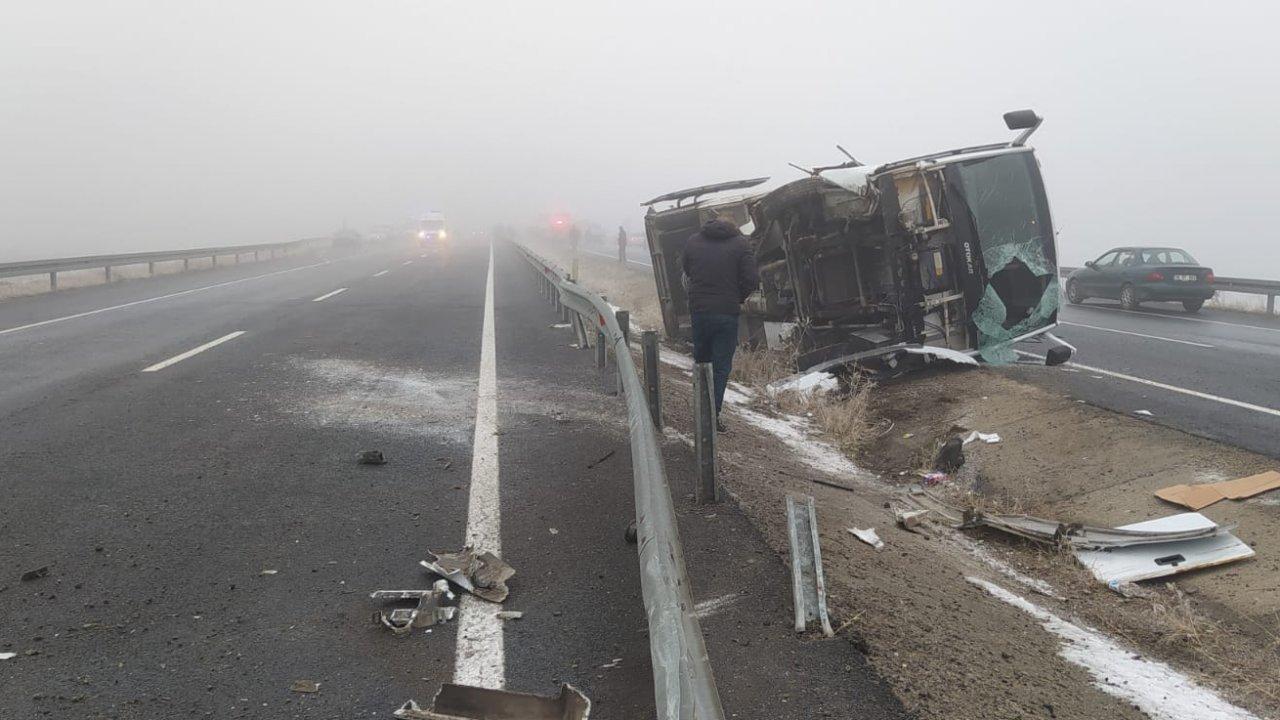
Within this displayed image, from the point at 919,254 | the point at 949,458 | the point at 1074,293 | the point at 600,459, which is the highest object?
the point at 919,254

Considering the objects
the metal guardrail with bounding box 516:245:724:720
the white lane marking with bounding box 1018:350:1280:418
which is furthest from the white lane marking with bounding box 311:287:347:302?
the metal guardrail with bounding box 516:245:724:720

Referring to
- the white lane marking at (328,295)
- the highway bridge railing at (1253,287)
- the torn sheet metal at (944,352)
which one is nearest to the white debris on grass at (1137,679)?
the torn sheet metal at (944,352)

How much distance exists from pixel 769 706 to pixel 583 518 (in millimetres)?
2070

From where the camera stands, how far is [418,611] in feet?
12.1

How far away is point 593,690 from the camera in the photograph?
3146 mm

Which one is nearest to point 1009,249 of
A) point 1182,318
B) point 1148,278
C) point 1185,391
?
point 1185,391

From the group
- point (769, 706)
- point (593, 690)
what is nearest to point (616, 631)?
point (593, 690)

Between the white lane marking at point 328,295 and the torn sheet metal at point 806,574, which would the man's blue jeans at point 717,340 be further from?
the white lane marking at point 328,295

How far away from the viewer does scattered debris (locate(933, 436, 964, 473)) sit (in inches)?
A: 303

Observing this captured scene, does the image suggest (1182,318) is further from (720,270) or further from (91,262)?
(91,262)

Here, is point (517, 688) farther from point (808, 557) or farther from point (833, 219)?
point (833, 219)

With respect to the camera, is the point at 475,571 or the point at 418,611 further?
the point at 475,571

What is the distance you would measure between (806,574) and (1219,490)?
394 cm

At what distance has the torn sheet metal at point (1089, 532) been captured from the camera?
544 cm
